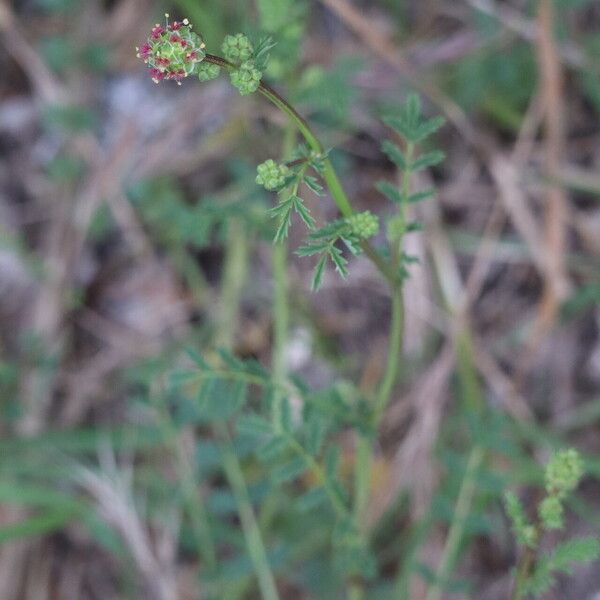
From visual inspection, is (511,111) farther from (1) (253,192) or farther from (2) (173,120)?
(2) (173,120)

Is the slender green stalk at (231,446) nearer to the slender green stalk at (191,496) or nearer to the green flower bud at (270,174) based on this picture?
the slender green stalk at (191,496)

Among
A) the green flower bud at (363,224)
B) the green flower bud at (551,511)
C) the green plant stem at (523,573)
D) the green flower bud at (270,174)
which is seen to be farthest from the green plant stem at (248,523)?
the green flower bud at (270,174)

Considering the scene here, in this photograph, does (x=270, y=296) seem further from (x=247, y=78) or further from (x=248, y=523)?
(x=247, y=78)

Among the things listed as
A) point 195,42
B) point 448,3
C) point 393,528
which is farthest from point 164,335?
point 195,42

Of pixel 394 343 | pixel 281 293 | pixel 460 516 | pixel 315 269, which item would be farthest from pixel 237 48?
pixel 460 516

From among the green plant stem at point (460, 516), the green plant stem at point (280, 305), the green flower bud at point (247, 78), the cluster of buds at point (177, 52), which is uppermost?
the green plant stem at point (280, 305)

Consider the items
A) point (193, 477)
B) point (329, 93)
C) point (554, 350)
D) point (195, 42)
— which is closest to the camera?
point (195, 42)

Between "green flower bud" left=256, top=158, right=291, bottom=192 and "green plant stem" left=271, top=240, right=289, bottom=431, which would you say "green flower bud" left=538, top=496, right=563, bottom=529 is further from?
"green plant stem" left=271, top=240, right=289, bottom=431
